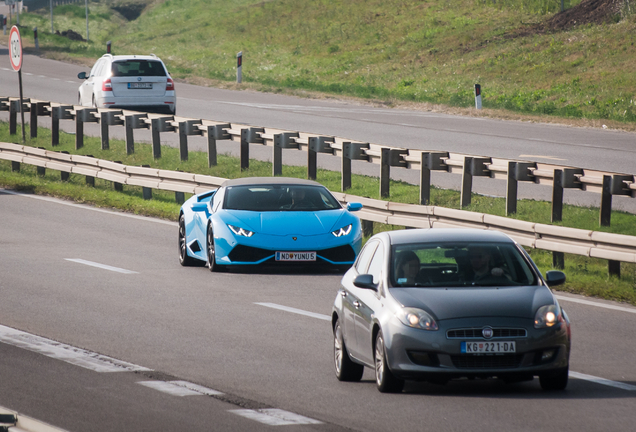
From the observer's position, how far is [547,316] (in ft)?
25.7

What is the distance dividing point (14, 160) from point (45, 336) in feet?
50.3

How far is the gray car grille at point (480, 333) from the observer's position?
7.66m

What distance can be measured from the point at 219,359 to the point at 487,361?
2.51m

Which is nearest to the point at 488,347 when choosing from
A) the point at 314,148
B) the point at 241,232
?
the point at 241,232

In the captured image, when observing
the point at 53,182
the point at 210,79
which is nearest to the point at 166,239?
the point at 53,182

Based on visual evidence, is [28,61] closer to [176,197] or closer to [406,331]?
[176,197]

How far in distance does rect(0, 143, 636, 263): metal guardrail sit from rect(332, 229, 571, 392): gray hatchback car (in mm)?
4503

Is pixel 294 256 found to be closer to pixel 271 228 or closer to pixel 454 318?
pixel 271 228

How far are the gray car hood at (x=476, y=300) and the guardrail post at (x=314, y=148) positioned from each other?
1225 centimetres

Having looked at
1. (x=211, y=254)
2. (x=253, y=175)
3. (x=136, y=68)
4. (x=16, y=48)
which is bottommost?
(x=253, y=175)

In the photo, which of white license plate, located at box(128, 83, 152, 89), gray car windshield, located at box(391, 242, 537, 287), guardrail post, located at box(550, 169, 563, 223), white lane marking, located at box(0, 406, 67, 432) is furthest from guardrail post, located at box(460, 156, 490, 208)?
white license plate, located at box(128, 83, 152, 89)

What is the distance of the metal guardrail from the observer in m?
12.9

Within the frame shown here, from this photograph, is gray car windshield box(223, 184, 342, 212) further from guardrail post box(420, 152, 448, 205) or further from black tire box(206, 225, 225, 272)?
guardrail post box(420, 152, 448, 205)

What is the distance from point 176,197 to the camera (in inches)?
836
